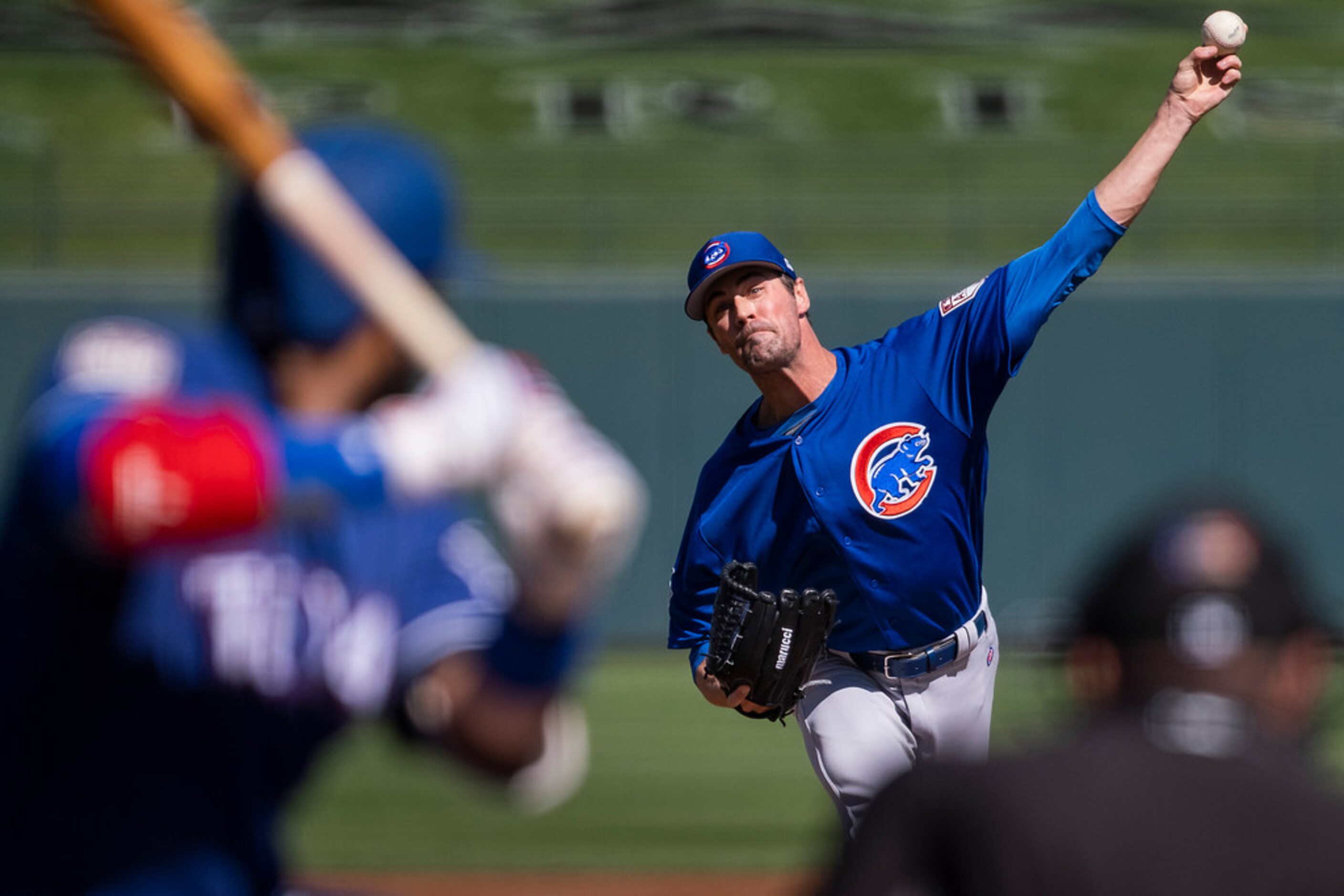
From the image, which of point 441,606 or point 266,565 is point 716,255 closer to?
point 441,606

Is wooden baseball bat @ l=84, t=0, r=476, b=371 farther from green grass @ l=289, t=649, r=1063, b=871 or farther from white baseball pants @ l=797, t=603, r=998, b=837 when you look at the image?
green grass @ l=289, t=649, r=1063, b=871

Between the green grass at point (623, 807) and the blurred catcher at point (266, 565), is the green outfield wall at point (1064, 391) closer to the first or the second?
the green grass at point (623, 807)

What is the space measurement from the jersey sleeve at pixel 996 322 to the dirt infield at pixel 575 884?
96.8 inches

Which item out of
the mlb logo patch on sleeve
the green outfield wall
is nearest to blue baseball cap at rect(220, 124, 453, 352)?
the mlb logo patch on sleeve

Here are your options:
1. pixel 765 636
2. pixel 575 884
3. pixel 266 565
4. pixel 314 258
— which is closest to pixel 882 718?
pixel 765 636

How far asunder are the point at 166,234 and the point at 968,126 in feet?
33.2

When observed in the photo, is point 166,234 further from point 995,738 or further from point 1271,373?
point 995,738

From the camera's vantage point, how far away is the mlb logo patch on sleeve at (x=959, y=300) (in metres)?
5.16

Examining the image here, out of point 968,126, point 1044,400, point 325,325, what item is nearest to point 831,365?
point 325,325

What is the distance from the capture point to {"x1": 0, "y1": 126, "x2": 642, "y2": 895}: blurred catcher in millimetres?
1989

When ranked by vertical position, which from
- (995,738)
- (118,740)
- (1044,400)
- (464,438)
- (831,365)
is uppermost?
(464,438)

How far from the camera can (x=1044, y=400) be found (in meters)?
14.8

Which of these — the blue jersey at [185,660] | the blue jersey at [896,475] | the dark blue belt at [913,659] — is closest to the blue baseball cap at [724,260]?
the blue jersey at [896,475]

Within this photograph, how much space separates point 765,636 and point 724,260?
105 centimetres
